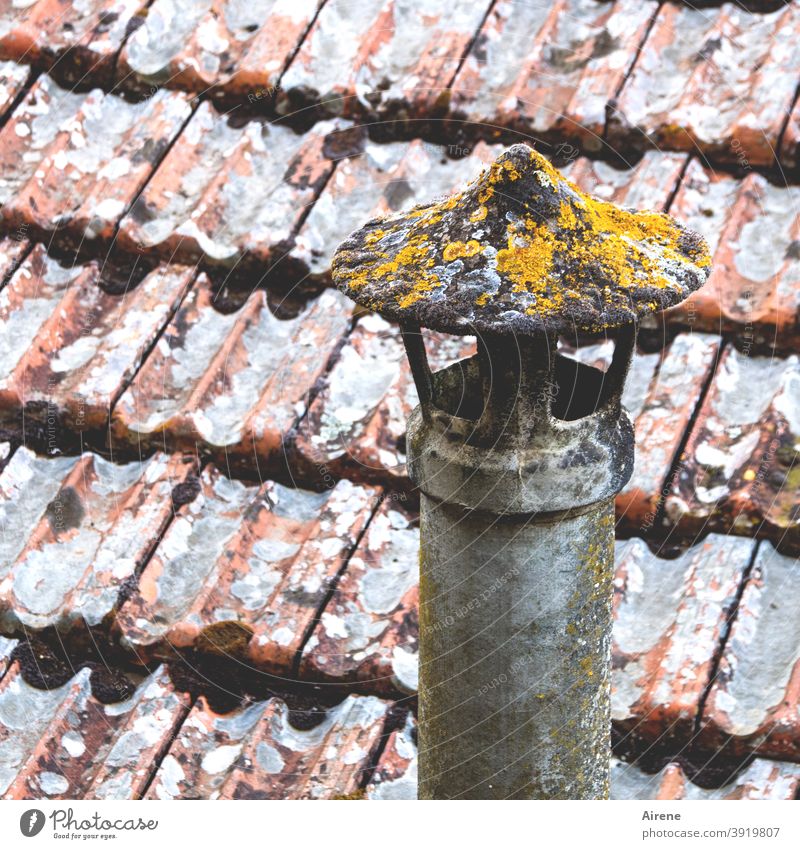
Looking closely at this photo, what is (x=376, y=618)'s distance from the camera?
8.02 ft

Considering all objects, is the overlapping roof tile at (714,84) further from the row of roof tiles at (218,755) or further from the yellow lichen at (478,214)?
the yellow lichen at (478,214)

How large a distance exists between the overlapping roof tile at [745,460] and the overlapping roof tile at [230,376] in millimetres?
916

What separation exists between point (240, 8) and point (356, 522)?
196 centimetres

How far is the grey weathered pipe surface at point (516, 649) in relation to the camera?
1.56 meters

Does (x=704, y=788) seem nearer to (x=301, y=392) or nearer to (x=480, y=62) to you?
(x=301, y=392)

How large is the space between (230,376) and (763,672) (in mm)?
1444

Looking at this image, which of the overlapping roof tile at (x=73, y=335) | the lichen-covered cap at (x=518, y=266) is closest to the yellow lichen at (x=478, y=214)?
the lichen-covered cap at (x=518, y=266)

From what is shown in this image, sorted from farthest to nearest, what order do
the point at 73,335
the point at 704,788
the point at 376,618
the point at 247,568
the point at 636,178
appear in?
1. the point at 73,335
2. the point at 636,178
3. the point at 247,568
4. the point at 376,618
5. the point at 704,788

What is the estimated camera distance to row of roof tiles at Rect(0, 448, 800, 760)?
226 centimetres

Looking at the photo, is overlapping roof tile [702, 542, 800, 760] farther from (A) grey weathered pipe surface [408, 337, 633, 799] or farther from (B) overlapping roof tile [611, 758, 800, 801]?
(A) grey weathered pipe surface [408, 337, 633, 799]

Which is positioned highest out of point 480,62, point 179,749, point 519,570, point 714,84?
point 714,84

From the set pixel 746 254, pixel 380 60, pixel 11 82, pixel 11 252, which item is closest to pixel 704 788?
pixel 746 254

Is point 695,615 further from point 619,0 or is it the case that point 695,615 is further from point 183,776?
point 619,0

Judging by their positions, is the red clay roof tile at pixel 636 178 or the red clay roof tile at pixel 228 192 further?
the red clay roof tile at pixel 228 192
